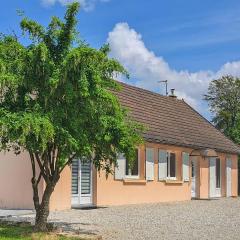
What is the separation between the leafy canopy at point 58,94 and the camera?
1189cm

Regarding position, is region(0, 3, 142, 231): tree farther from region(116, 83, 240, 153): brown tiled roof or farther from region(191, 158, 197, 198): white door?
region(191, 158, 197, 198): white door

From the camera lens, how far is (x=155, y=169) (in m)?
26.5

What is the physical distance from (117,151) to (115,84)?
1601 mm

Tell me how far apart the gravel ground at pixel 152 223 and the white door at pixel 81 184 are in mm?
1110

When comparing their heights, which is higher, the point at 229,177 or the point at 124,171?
the point at 124,171

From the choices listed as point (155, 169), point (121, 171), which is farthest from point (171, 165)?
point (121, 171)

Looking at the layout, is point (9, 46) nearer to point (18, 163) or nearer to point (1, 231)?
point (1, 231)

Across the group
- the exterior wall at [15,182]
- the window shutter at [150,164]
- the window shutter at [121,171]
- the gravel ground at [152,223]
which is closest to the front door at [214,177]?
the window shutter at [150,164]

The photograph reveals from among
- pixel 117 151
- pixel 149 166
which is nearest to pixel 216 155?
pixel 149 166

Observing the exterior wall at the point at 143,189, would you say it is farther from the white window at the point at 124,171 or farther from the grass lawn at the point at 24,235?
the grass lawn at the point at 24,235

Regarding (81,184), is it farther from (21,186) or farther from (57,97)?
(57,97)

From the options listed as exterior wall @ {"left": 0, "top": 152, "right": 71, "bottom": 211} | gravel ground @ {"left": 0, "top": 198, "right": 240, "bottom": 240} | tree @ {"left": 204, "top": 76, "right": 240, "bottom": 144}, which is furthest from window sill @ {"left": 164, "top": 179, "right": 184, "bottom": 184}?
tree @ {"left": 204, "top": 76, "right": 240, "bottom": 144}

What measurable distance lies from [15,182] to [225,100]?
35.0 m

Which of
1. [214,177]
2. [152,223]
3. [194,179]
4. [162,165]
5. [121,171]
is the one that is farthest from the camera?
[214,177]
